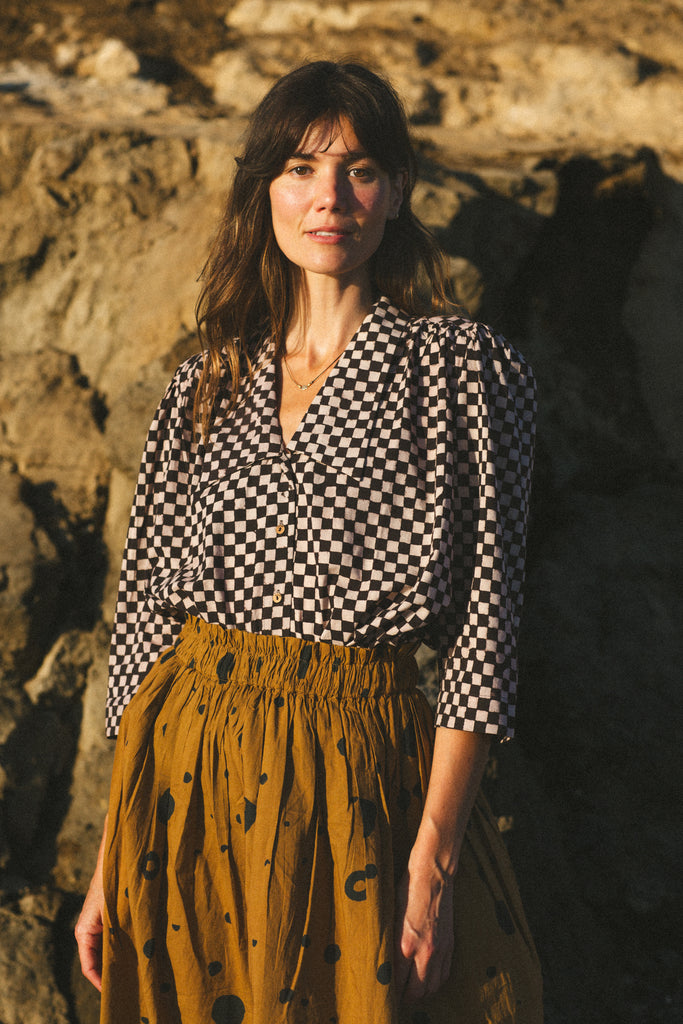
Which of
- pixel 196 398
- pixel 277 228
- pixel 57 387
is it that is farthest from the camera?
pixel 57 387

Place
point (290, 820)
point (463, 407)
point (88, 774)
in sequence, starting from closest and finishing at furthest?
1. point (290, 820)
2. point (463, 407)
3. point (88, 774)

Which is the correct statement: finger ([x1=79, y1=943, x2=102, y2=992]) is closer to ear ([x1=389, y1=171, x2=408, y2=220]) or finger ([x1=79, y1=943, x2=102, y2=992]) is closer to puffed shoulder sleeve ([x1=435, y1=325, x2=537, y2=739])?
puffed shoulder sleeve ([x1=435, y1=325, x2=537, y2=739])

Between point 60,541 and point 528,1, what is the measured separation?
3568mm

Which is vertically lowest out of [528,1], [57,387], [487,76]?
[57,387]

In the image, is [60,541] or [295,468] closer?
[295,468]

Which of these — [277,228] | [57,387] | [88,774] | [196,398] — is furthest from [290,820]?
[57,387]

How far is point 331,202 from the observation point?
5.61ft

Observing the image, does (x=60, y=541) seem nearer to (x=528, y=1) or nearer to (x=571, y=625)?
(x=571, y=625)

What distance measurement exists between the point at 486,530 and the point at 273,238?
2.88 feet

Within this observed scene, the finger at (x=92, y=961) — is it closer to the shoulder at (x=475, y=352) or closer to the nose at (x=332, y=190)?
the shoulder at (x=475, y=352)

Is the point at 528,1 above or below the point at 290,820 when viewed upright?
above

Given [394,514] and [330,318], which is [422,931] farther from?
[330,318]

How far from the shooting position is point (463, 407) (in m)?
1.64

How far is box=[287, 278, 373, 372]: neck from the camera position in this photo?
187cm
